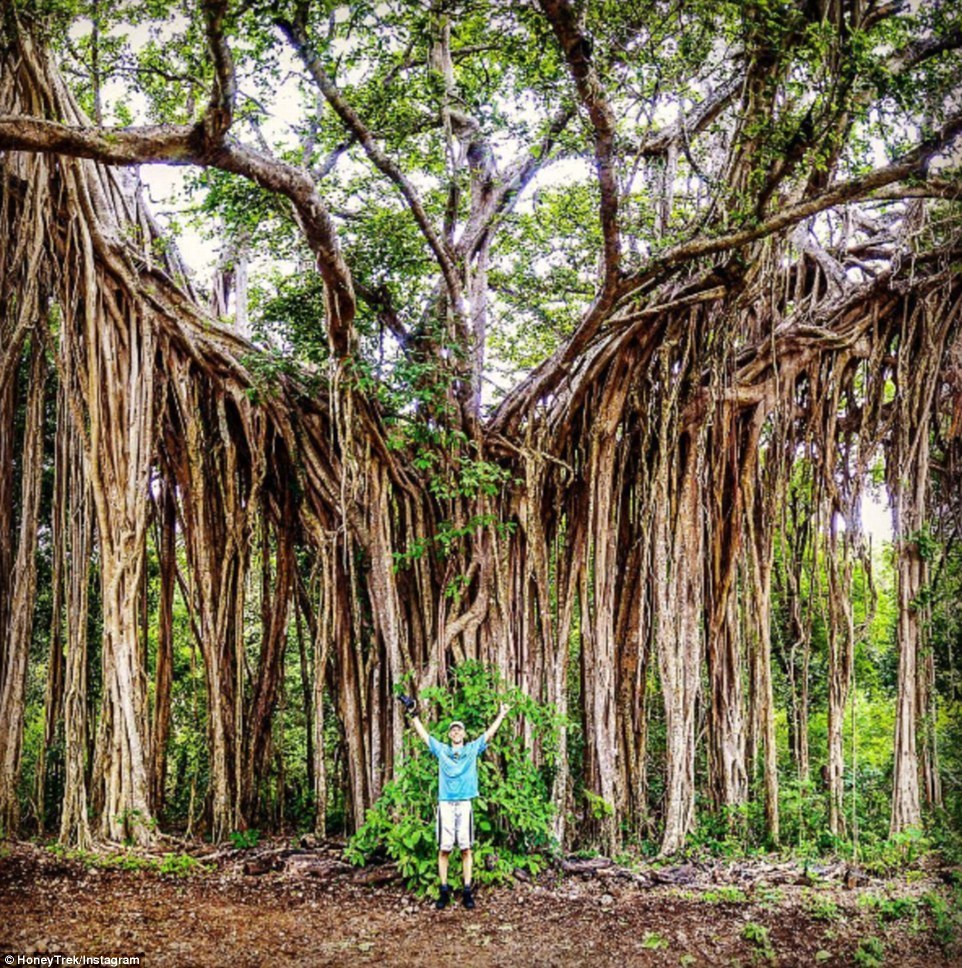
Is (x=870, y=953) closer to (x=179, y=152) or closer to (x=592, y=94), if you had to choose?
(x=592, y=94)

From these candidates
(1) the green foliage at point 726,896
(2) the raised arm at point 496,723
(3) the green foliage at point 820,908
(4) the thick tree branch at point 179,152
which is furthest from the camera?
(2) the raised arm at point 496,723

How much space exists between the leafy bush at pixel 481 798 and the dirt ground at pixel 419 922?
0.57 ft

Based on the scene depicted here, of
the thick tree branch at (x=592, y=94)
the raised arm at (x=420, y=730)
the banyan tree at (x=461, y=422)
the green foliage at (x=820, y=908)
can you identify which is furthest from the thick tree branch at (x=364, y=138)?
the green foliage at (x=820, y=908)

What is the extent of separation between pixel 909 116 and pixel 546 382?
2326 mm

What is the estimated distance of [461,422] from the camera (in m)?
5.59

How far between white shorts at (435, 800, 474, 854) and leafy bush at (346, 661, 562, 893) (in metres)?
0.16

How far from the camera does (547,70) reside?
4.77m

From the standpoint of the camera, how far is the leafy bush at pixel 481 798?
4.68 metres

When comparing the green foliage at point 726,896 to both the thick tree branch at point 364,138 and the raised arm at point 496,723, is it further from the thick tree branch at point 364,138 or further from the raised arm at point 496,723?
the thick tree branch at point 364,138

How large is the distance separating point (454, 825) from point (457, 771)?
0.83ft

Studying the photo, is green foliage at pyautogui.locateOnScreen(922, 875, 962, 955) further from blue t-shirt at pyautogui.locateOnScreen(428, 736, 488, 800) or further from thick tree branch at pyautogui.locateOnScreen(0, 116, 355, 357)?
thick tree branch at pyautogui.locateOnScreen(0, 116, 355, 357)

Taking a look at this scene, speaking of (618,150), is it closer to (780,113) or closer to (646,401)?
(780,113)

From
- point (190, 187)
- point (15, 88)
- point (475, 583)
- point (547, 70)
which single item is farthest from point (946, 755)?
point (15, 88)

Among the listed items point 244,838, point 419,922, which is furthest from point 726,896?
point 244,838
